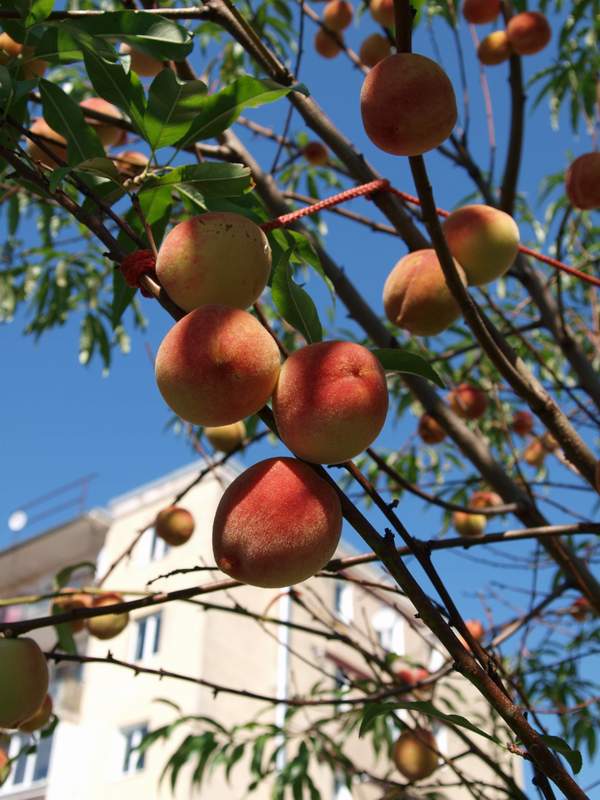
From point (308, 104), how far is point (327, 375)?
3.83 ft

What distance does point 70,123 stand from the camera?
1.08 m

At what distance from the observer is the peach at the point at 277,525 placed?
29.2 inches

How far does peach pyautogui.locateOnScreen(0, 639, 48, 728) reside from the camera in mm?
989

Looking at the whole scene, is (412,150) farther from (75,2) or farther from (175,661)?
(175,661)

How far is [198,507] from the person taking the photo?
12477 millimetres

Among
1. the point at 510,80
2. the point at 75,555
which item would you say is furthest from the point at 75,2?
the point at 75,555

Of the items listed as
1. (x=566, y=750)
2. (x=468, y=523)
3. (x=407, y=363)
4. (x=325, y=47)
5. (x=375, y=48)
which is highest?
(x=325, y=47)

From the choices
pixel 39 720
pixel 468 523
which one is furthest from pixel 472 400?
pixel 39 720

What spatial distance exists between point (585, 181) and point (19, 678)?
1.36 meters

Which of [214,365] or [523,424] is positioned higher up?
[523,424]

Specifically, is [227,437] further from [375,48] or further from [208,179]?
[208,179]

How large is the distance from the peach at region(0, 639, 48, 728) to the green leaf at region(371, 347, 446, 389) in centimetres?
58

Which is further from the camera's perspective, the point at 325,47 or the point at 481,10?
the point at 325,47

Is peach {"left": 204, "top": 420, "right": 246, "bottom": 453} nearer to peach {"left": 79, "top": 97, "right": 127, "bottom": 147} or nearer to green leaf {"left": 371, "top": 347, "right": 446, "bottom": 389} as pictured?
peach {"left": 79, "top": 97, "right": 127, "bottom": 147}
